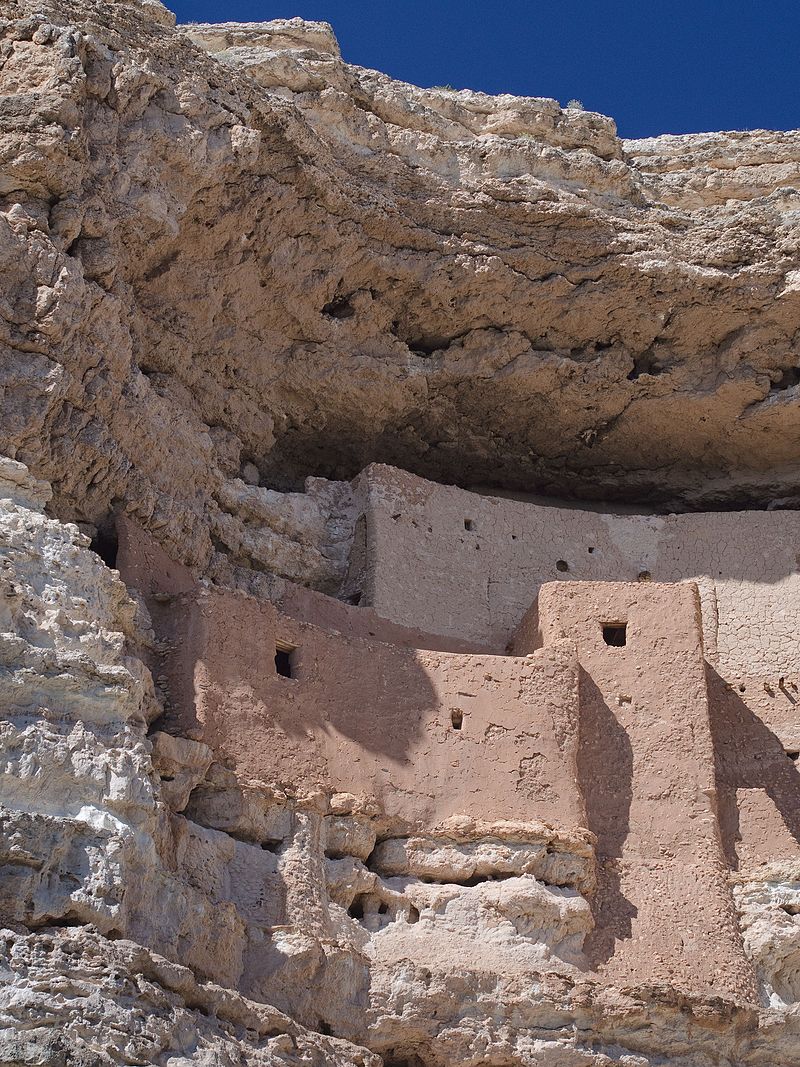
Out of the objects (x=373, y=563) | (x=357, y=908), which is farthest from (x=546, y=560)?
(x=357, y=908)

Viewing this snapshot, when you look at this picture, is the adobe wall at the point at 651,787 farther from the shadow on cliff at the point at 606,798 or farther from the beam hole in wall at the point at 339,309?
the beam hole in wall at the point at 339,309

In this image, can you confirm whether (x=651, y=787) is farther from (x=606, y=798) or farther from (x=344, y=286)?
(x=344, y=286)

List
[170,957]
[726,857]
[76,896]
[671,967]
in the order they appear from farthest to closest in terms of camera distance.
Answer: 1. [726,857]
2. [671,967]
3. [170,957]
4. [76,896]

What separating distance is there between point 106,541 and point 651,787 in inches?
183

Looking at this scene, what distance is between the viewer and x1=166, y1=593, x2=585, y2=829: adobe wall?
12961 millimetres

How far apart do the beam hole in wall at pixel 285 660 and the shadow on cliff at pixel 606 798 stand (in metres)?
2.43

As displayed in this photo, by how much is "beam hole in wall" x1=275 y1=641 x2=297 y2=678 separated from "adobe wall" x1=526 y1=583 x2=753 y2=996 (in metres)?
2.33

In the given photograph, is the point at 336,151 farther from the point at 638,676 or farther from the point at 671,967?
the point at 671,967

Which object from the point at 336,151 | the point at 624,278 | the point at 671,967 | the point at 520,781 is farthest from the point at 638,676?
the point at 336,151

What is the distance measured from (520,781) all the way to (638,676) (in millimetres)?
1571

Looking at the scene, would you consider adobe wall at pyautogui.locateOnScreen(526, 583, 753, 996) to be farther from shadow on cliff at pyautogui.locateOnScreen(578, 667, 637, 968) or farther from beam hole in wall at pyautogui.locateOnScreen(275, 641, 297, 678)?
beam hole in wall at pyautogui.locateOnScreen(275, 641, 297, 678)

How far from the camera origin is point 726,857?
46.7 feet

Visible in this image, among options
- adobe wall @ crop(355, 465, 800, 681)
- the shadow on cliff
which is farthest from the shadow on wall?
the shadow on cliff

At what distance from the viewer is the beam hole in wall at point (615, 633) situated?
14.9 meters
